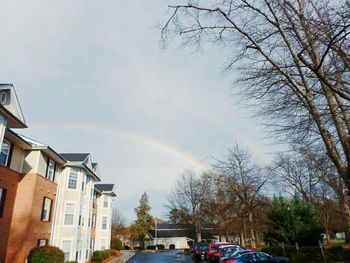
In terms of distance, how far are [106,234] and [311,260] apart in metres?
31.3

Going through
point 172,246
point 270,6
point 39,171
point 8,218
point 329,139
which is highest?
point 270,6

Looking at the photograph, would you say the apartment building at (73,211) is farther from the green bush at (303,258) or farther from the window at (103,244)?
the green bush at (303,258)

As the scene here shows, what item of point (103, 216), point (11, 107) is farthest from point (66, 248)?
point (103, 216)

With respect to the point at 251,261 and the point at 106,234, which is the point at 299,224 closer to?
the point at 251,261

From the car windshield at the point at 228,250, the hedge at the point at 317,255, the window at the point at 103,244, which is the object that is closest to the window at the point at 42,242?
the car windshield at the point at 228,250

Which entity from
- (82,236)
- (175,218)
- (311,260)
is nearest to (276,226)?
(311,260)

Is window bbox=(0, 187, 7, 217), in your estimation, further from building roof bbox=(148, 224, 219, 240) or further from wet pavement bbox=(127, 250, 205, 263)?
building roof bbox=(148, 224, 219, 240)

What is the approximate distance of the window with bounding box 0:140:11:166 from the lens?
17.5 meters

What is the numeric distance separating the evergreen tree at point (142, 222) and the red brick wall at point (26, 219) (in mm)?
50549

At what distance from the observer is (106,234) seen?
4250 cm

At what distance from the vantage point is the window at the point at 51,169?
23.0 metres

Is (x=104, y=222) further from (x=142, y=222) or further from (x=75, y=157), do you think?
(x=142, y=222)

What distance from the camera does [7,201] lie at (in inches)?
706

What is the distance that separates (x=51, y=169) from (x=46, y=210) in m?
3.53
